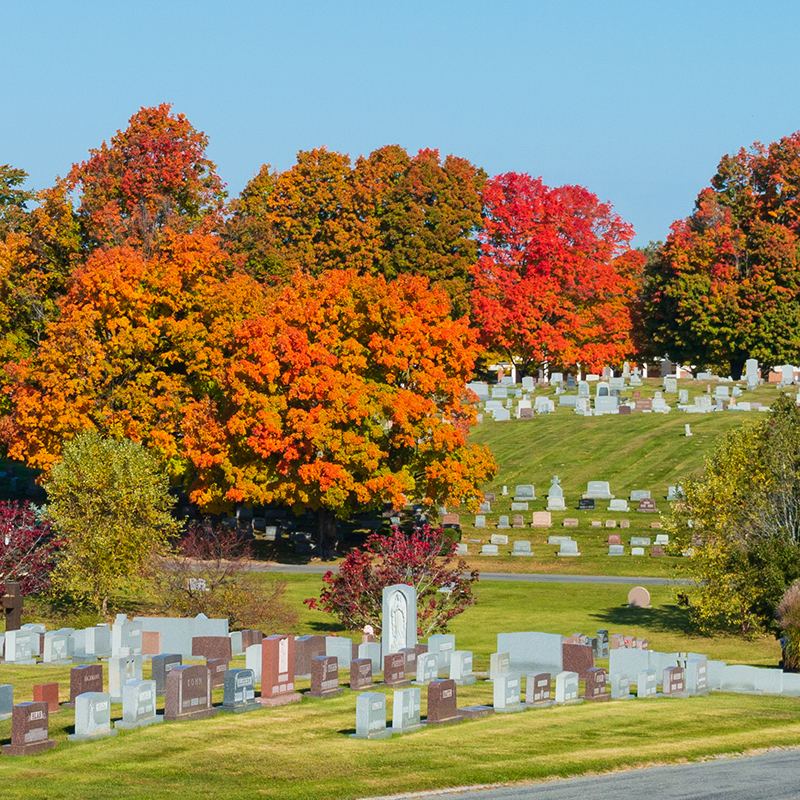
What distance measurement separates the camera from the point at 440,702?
25.3 m

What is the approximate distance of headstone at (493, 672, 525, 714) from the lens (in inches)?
1058

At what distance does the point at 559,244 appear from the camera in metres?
85.6

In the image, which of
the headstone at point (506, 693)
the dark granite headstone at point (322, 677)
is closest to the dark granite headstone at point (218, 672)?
the dark granite headstone at point (322, 677)

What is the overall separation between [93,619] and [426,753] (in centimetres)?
→ 2084

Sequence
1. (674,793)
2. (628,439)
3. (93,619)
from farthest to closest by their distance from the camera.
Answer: (628,439) → (93,619) → (674,793)

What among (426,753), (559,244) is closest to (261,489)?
(426,753)

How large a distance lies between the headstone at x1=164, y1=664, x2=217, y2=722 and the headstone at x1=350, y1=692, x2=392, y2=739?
315 cm

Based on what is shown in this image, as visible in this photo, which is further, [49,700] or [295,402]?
[295,402]

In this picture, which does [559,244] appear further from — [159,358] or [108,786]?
[108,786]

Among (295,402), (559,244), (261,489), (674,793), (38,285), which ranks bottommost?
(674,793)

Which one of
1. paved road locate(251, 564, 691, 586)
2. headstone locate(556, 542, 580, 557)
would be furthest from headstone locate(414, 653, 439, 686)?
headstone locate(556, 542, 580, 557)

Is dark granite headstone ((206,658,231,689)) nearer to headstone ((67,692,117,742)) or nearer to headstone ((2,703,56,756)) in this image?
headstone ((67,692,117,742))

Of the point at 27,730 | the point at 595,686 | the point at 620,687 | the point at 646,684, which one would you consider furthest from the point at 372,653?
the point at 27,730

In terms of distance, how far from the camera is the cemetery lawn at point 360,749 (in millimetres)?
20641
